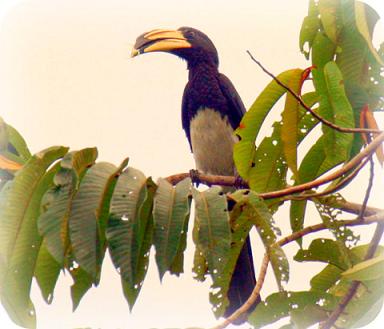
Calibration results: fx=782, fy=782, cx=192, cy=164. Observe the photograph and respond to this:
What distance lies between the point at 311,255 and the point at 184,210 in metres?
0.70

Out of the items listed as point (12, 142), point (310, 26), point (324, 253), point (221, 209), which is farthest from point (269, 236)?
point (310, 26)

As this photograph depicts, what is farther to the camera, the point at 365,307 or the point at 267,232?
the point at 365,307

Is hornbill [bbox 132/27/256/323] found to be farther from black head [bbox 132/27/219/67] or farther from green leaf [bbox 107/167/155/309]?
green leaf [bbox 107/167/155/309]

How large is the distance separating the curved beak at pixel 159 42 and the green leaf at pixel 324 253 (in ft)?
6.56

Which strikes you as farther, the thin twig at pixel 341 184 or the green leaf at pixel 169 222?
the thin twig at pixel 341 184

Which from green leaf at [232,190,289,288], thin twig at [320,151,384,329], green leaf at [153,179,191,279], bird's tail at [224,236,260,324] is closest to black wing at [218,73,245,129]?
bird's tail at [224,236,260,324]

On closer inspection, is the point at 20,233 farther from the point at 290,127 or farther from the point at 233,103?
the point at 233,103

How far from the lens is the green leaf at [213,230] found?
1.54 m

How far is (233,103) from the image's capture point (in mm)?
4562

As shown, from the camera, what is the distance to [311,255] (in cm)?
217

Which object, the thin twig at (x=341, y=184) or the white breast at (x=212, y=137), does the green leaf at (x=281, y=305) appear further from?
the white breast at (x=212, y=137)

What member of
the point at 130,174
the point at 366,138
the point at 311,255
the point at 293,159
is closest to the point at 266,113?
the point at 293,159

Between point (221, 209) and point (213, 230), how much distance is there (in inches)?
1.9

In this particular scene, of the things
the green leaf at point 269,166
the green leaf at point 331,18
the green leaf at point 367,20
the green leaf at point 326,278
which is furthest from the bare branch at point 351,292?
the green leaf at point 331,18
